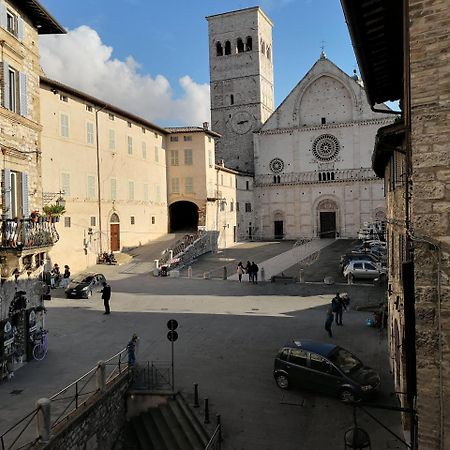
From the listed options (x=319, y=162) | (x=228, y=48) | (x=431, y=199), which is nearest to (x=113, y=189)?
(x=319, y=162)

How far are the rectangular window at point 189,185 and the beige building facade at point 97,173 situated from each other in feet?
8.88

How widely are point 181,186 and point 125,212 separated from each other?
898cm

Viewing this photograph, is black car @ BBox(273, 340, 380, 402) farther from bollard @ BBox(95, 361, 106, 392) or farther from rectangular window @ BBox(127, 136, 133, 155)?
rectangular window @ BBox(127, 136, 133, 155)

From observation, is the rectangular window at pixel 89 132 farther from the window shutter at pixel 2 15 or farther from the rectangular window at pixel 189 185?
the window shutter at pixel 2 15

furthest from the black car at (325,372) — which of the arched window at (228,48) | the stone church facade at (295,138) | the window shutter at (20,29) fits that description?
the arched window at (228,48)

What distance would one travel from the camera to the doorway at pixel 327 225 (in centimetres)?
5541

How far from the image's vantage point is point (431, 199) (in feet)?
18.9

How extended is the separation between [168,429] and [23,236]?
709 centimetres

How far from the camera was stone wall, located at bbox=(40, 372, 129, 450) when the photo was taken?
9930 mm

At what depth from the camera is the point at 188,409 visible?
12.0m

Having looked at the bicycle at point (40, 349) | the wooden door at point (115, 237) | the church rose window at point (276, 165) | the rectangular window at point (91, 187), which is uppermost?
the church rose window at point (276, 165)

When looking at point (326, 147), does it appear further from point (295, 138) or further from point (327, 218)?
point (327, 218)

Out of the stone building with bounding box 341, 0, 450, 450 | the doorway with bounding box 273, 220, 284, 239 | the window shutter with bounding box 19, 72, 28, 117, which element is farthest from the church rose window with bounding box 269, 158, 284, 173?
the stone building with bounding box 341, 0, 450, 450

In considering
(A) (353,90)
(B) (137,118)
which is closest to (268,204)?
(A) (353,90)
